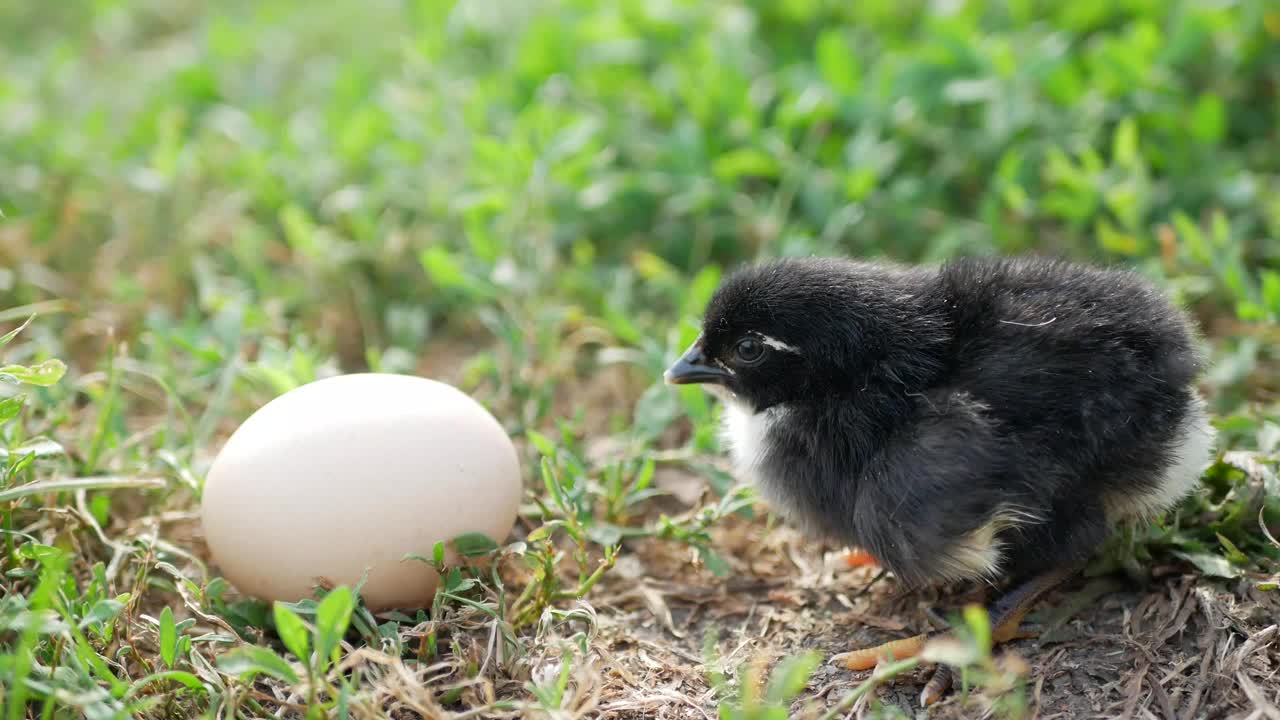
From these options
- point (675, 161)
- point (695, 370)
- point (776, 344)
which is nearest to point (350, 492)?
point (695, 370)

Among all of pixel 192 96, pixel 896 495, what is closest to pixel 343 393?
pixel 896 495

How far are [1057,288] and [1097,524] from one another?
1.96 feet

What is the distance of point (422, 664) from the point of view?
108 inches

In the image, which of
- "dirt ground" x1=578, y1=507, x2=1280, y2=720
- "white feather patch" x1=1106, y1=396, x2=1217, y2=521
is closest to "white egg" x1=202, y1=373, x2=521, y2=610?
"dirt ground" x1=578, y1=507, x2=1280, y2=720

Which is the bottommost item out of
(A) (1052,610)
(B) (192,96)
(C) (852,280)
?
(B) (192,96)

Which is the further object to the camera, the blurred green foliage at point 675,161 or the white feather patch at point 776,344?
the blurred green foliage at point 675,161

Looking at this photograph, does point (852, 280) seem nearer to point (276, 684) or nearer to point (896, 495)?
point (896, 495)

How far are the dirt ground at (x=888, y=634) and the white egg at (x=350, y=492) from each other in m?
0.52

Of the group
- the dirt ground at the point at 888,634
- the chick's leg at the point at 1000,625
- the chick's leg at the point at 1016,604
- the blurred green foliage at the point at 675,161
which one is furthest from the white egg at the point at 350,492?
the chick's leg at the point at 1016,604

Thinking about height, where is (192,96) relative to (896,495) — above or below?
below

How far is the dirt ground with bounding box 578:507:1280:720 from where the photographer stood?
269cm

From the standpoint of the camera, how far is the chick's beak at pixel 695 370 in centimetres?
314

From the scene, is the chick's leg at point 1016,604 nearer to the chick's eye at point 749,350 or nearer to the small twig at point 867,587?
the small twig at point 867,587

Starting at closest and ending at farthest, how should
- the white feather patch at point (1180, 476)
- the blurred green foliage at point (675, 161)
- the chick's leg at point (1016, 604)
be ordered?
the white feather patch at point (1180, 476)
the chick's leg at point (1016, 604)
the blurred green foliage at point (675, 161)
